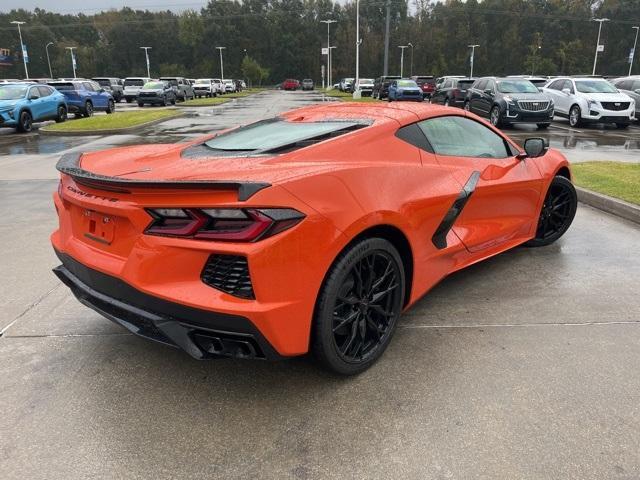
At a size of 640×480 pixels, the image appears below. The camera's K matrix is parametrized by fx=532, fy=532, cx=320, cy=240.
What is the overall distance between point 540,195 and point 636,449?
277 centimetres

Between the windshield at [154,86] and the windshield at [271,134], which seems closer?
the windshield at [271,134]

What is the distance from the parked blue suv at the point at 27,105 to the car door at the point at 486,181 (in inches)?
673

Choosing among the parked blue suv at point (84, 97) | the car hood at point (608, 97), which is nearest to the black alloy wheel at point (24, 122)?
the parked blue suv at point (84, 97)

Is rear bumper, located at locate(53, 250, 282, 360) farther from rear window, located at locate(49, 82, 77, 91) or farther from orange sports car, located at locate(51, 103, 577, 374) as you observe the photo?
rear window, located at locate(49, 82, 77, 91)

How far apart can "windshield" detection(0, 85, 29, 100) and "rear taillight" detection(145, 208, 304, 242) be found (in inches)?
736

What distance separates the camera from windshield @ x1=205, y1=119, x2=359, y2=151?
11.1 feet

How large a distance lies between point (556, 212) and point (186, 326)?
165 inches

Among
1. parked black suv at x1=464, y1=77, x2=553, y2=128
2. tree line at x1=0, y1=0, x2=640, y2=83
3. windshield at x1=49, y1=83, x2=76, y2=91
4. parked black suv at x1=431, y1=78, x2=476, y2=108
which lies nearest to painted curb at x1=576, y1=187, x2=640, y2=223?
parked black suv at x1=464, y1=77, x2=553, y2=128

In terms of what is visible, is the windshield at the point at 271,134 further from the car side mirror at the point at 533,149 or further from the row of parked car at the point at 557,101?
the row of parked car at the point at 557,101

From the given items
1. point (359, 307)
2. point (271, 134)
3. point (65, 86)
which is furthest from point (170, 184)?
point (65, 86)

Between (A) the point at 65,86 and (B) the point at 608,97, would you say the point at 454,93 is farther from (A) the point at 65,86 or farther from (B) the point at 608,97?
(A) the point at 65,86

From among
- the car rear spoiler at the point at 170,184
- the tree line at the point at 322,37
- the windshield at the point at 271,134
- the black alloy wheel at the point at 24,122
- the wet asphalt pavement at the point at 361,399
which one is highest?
the tree line at the point at 322,37

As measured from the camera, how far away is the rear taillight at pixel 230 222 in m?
2.43

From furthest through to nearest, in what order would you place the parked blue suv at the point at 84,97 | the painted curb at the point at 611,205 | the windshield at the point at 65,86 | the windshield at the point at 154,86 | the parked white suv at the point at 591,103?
the windshield at the point at 154,86
the windshield at the point at 65,86
the parked blue suv at the point at 84,97
the parked white suv at the point at 591,103
the painted curb at the point at 611,205
